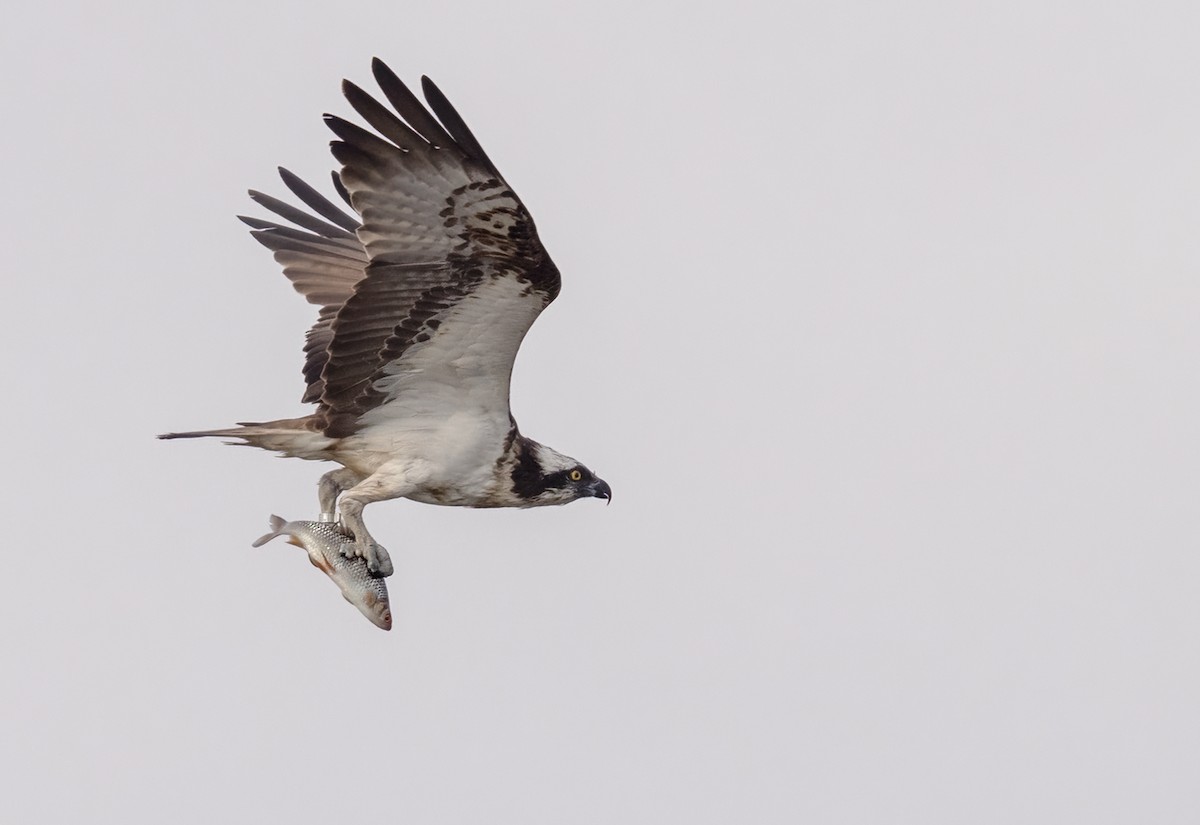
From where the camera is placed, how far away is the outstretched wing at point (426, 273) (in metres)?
12.9

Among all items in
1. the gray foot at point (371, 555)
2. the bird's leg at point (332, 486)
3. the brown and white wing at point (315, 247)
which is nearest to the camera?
the gray foot at point (371, 555)

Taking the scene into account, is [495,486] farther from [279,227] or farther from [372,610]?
[279,227]

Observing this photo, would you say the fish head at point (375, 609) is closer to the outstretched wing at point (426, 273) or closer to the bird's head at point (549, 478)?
the outstretched wing at point (426, 273)

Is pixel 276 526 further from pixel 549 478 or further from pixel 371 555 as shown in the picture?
pixel 549 478

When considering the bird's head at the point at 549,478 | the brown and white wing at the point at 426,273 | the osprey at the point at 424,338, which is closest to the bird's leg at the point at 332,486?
the osprey at the point at 424,338

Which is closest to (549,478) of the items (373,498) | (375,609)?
(373,498)

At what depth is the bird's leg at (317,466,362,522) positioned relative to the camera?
14.6 metres

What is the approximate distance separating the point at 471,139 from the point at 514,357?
6.21ft

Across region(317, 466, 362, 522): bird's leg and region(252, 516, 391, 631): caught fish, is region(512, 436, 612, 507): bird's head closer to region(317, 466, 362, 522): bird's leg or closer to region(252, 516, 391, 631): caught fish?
region(317, 466, 362, 522): bird's leg

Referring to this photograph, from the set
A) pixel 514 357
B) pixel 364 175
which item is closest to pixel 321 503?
pixel 514 357

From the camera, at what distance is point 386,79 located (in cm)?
1257

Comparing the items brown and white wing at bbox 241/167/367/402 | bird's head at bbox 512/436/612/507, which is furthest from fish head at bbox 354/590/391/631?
brown and white wing at bbox 241/167/367/402

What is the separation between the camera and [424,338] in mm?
13820

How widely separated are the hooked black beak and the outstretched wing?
1143 mm
